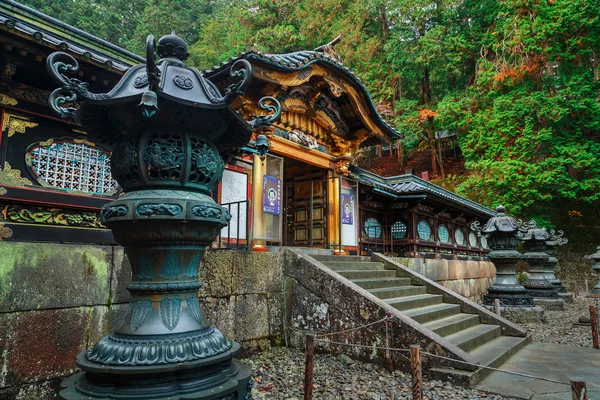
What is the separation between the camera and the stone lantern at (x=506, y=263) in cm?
1030

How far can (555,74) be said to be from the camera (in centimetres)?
1814

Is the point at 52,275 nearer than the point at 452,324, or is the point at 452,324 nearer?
the point at 52,275

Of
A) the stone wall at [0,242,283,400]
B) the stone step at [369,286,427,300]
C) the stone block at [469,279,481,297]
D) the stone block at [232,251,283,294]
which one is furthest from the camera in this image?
the stone block at [469,279,481,297]

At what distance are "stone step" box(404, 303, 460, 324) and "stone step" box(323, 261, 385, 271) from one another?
1659 mm

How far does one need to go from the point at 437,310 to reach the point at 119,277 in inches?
214

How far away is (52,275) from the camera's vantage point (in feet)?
13.7

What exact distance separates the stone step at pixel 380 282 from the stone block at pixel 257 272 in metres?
1.50

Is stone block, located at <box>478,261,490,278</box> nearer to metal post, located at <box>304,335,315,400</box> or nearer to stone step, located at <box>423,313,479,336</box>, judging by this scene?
stone step, located at <box>423,313,479,336</box>

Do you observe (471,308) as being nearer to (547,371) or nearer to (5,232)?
(547,371)

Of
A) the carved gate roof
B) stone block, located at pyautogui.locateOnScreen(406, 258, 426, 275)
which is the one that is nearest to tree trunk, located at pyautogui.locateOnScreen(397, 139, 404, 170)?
the carved gate roof

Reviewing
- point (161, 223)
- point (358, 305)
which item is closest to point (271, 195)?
point (358, 305)

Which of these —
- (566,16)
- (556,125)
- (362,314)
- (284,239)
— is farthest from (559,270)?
(362,314)

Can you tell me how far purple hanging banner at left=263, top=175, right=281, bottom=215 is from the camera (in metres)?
8.26

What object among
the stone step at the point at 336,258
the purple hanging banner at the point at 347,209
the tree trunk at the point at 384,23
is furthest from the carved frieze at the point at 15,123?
the tree trunk at the point at 384,23
